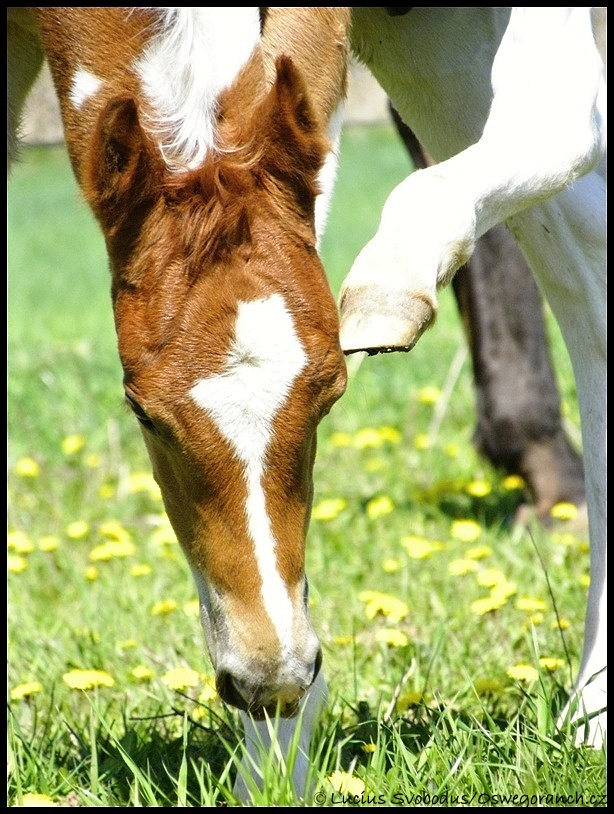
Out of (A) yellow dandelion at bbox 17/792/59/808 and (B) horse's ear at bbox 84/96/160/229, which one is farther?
(A) yellow dandelion at bbox 17/792/59/808

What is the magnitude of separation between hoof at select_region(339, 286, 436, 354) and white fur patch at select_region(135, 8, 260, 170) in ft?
1.33

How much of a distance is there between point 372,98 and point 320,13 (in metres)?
4.71

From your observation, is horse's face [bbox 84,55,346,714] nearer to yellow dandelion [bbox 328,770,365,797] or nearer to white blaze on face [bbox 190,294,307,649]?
white blaze on face [bbox 190,294,307,649]

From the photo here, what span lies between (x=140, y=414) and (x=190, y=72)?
24.9 inches

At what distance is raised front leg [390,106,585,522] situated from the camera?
4.44m

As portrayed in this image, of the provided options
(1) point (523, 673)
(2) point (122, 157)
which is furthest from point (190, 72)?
(1) point (523, 673)

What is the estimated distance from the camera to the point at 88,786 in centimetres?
239

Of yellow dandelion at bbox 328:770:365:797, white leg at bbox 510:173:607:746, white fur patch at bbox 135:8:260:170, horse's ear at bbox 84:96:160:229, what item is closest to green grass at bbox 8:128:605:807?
yellow dandelion at bbox 328:770:365:797

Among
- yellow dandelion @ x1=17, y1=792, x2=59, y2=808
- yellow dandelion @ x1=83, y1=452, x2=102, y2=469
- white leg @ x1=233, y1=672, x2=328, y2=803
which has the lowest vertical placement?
yellow dandelion @ x1=17, y1=792, x2=59, y2=808

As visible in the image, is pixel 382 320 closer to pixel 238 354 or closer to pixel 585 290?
pixel 238 354

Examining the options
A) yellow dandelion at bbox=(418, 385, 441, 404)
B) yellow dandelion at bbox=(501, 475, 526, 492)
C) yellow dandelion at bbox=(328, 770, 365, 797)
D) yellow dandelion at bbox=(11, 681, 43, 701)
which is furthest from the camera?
yellow dandelion at bbox=(418, 385, 441, 404)

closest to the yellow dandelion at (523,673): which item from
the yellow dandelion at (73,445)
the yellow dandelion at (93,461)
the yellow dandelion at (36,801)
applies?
the yellow dandelion at (36,801)

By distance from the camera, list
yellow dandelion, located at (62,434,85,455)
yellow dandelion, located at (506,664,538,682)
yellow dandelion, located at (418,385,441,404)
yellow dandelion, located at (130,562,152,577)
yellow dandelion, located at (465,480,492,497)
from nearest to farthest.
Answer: yellow dandelion, located at (506,664,538,682)
yellow dandelion, located at (130,562,152,577)
yellow dandelion, located at (465,480,492,497)
yellow dandelion, located at (62,434,85,455)
yellow dandelion, located at (418,385,441,404)

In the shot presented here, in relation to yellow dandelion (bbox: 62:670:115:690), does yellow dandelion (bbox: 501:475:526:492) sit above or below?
above
